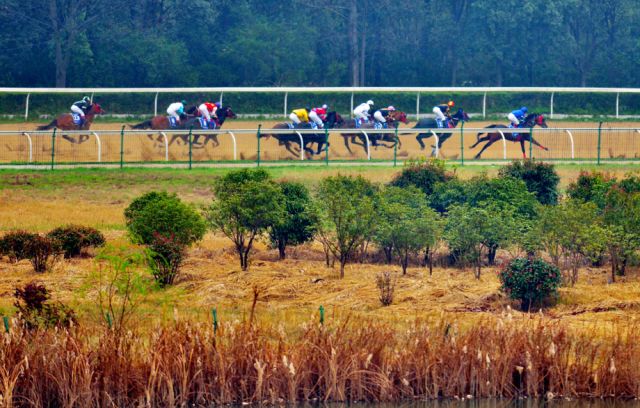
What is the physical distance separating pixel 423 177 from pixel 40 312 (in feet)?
38.9

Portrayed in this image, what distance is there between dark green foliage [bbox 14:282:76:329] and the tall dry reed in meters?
0.68

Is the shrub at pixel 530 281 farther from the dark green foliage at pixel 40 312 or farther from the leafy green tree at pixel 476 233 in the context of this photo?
the dark green foliage at pixel 40 312

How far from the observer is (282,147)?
37.0 metres

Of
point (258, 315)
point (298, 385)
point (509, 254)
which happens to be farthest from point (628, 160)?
point (298, 385)

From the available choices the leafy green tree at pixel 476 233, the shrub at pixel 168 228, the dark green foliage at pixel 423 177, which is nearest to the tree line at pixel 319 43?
the dark green foliage at pixel 423 177

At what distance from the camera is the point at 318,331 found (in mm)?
13031

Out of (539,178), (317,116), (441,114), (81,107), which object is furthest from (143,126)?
(539,178)

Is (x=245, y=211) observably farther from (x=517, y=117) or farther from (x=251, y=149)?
(x=517, y=117)

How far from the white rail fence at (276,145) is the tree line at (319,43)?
1557 centimetres

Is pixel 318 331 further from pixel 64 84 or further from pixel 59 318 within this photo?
pixel 64 84

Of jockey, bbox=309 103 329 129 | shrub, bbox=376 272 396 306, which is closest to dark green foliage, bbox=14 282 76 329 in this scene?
shrub, bbox=376 272 396 306

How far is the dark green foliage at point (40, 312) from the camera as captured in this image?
1373 centimetres

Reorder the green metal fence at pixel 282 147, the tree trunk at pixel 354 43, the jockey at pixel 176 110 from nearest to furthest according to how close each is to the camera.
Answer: the green metal fence at pixel 282 147
the jockey at pixel 176 110
the tree trunk at pixel 354 43

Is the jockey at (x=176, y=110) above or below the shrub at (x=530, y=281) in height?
above
